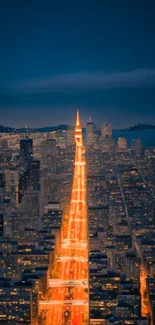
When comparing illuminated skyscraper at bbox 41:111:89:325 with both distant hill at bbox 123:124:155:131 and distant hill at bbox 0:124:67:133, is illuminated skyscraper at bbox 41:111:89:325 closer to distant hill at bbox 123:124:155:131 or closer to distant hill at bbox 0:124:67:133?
distant hill at bbox 0:124:67:133

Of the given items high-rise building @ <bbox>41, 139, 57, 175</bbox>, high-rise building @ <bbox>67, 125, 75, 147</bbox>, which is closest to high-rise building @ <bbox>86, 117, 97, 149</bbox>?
high-rise building @ <bbox>67, 125, 75, 147</bbox>

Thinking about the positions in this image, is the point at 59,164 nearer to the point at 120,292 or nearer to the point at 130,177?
the point at 130,177

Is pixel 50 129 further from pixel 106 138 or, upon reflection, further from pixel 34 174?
pixel 34 174

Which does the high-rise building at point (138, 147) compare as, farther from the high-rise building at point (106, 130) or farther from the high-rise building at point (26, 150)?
the high-rise building at point (26, 150)

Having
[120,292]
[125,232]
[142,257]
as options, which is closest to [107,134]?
[125,232]

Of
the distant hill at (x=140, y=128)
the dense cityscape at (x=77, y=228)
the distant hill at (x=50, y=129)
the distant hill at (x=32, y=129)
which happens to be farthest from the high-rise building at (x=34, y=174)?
the distant hill at (x=140, y=128)

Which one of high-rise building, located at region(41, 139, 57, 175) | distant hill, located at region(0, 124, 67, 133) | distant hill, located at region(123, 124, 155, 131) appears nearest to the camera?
distant hill, located at region(123, 124, 155, 131)
